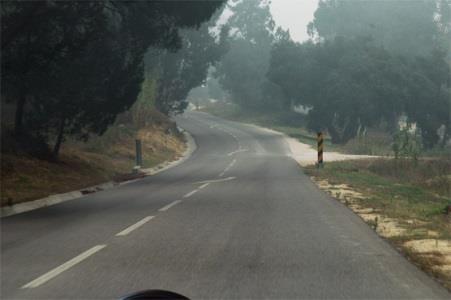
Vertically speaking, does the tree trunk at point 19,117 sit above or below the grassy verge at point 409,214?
above

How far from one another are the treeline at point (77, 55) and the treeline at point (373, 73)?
32225 millimetres

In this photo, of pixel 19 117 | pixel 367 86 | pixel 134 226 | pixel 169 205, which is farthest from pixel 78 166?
pixel 367 86

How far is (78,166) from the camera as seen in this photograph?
834 inches

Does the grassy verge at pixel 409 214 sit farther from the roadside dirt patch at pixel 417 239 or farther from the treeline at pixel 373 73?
the treeline at pixel 373 73

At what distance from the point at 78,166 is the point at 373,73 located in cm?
3697

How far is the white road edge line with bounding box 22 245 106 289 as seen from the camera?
5686 millimetres

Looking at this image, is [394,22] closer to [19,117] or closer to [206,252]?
[19,117]

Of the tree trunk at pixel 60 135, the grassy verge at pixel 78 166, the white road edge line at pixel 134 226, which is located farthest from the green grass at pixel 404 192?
the tree trunk at pixel 60 135

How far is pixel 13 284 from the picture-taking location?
5703mm

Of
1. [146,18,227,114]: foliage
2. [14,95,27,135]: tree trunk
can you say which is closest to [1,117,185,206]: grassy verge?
[14,95,27,135]: tree trunk

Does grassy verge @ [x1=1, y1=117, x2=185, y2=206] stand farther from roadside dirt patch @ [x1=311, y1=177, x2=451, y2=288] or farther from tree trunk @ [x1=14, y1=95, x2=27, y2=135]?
roadside dirt patch @ [x1=311, y1=177, x2=451, y2=288]

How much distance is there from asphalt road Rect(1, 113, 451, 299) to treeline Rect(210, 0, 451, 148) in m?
39.9

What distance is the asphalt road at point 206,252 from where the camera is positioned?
5.34 meters

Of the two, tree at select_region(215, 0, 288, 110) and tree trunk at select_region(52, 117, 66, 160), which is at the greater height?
tree at select_region(215, 0, 288, 110)
